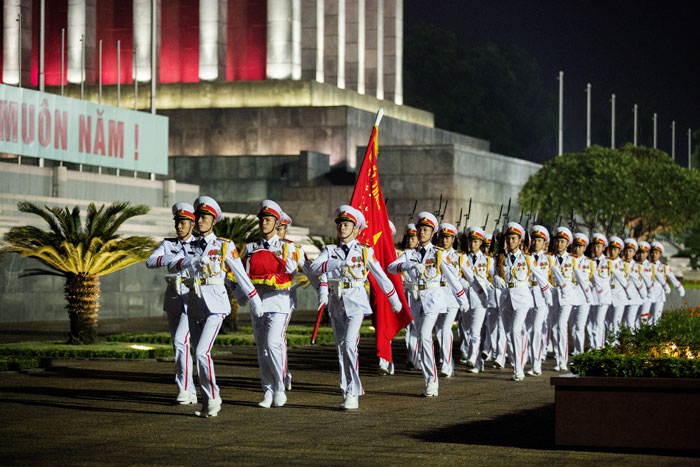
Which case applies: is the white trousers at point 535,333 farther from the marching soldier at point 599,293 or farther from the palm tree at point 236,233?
the palm tree at point 236,233

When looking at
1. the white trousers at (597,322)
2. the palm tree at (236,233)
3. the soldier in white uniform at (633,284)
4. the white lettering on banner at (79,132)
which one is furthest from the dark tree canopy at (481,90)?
the white trousers at (597,322)

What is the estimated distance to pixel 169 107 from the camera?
2087 inches

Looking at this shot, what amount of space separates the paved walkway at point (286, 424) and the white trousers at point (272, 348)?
0.99 ft

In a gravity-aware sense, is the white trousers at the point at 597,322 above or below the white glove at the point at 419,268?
below

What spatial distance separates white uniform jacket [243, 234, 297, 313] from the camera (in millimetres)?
13953

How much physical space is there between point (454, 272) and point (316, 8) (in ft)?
128

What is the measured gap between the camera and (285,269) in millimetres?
14055

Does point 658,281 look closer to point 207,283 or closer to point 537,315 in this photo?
point 537,315

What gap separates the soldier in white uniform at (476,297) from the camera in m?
19.3

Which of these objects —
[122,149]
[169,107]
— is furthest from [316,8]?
[122,149]

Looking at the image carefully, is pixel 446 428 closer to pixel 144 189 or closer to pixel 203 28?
pixel 144 189

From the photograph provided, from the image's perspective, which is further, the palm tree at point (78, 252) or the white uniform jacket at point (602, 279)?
the palm tree at point (78, 252)

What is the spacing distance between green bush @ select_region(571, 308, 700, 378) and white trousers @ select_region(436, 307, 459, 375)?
15.2 ft

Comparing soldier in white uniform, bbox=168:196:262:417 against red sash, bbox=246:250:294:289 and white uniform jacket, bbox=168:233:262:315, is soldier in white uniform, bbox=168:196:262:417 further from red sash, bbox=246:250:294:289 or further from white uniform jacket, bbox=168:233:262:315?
red sash, bbox=246:250:294:289
